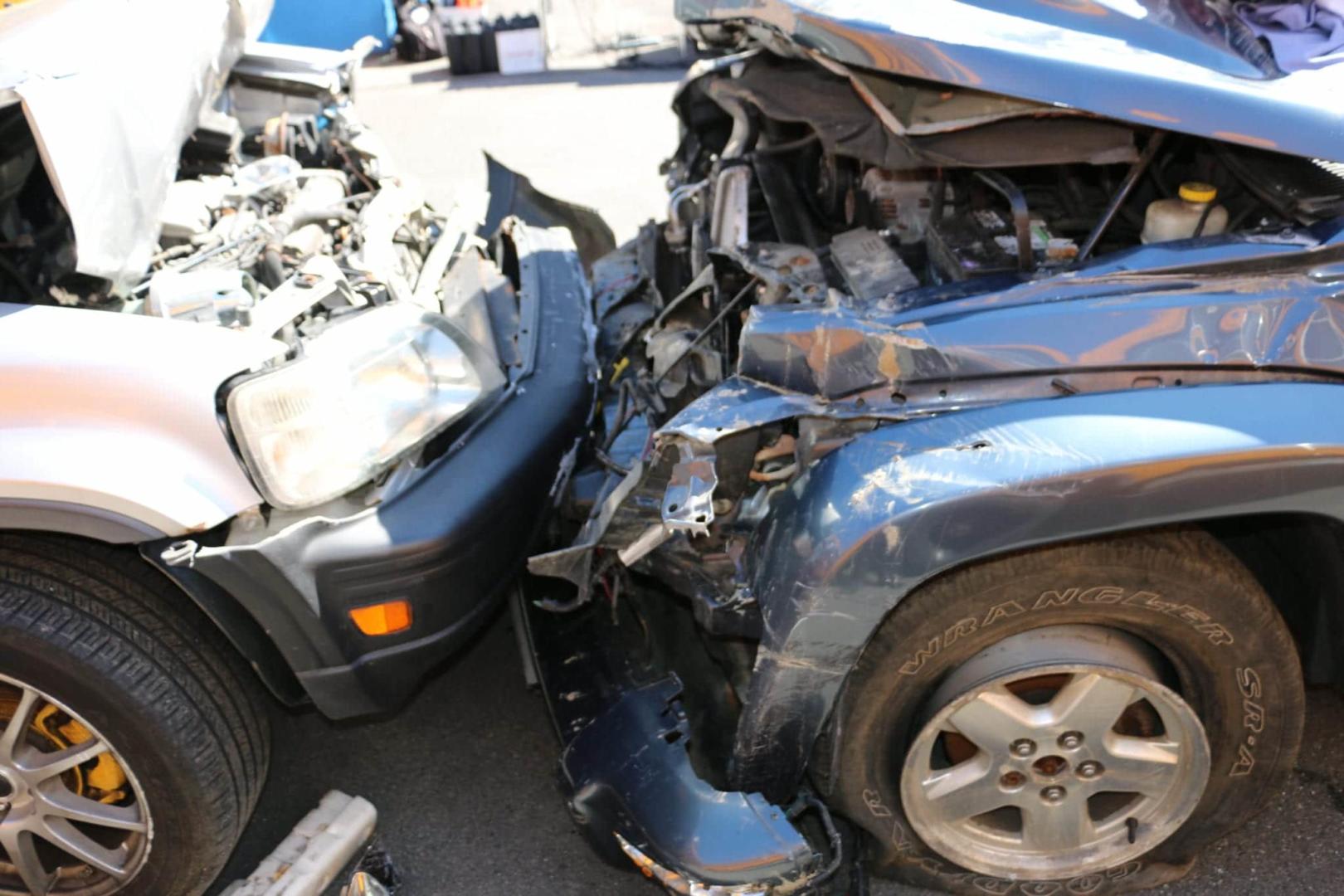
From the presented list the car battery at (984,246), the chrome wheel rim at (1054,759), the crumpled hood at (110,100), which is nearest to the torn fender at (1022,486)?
the chrome wheel rim at (1054,759)

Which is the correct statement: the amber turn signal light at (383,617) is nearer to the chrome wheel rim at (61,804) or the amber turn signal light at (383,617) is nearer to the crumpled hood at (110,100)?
the chrome wheel rim at (61,804)

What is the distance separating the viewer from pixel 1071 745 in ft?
7.28

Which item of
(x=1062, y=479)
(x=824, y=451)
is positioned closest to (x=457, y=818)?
(x=824, y=451)

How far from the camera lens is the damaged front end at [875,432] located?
1.96 m

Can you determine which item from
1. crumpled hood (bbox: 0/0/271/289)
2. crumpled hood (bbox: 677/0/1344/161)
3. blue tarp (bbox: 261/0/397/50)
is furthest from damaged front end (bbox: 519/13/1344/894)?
blue tarp (bbox: 261/0/397/50)

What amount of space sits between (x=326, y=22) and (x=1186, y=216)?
7.26 m

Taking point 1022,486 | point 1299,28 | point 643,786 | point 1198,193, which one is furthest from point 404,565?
point 1299,28

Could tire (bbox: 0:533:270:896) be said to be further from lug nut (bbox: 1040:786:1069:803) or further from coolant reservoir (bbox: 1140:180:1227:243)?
coolant reservoir (bbox: 1140:180:1227:243)

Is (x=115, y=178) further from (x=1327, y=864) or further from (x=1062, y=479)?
(x=1327, y=864)

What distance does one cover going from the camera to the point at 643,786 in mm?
2318

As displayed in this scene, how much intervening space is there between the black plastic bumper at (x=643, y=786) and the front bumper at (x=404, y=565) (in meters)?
0.30

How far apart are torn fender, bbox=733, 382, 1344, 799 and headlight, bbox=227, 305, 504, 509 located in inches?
36.9

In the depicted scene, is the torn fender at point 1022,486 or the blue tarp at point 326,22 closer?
the torn fender at point 1022,486

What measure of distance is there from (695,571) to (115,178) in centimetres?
166
